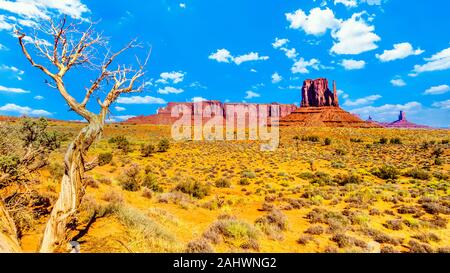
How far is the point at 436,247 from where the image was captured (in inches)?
269

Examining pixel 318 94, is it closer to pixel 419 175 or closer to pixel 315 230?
pixel 419 175

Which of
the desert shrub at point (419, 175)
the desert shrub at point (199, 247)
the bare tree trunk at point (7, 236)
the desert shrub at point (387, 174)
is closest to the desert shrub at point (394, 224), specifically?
the desert shrub at point (199, 247)

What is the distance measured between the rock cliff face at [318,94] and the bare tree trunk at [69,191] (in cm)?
13521

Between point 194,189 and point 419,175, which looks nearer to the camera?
point 194,189

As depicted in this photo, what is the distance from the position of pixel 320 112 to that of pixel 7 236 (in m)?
121

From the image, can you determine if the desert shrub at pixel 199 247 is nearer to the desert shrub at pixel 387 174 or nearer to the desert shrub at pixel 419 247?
the desert shrub at pixel 419 247

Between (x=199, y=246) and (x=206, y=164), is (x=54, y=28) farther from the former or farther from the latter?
(x=206, y=164)

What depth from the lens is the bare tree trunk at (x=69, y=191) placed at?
12.6 ft

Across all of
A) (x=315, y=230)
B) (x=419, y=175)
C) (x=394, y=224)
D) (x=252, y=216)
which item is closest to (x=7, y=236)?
(x=252, y=216)

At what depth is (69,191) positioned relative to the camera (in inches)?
160

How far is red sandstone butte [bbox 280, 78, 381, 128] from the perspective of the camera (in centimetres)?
9662

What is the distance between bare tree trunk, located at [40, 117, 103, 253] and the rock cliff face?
444 feet

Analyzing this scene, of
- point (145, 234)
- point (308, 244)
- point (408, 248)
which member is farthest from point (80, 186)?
point (408, 248)
